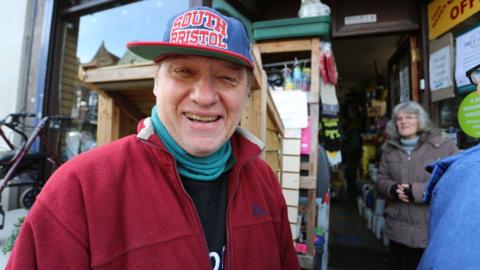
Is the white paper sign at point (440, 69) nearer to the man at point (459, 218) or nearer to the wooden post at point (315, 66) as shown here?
the wooden post at point (315, 66)

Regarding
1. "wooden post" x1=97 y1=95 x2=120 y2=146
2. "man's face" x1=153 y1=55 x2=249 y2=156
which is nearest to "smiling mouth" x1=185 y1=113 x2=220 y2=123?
"man's face" x1=153 y1=55 x2=249 y2=156

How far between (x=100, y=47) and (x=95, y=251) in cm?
443

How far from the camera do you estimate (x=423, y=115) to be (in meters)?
2.74

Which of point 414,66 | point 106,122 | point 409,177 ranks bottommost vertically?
point 409,177

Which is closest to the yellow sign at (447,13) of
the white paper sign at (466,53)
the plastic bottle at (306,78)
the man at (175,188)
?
the white paper sign at (466,53)

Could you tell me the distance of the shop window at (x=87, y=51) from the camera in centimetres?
412

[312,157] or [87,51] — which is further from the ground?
[87,51]

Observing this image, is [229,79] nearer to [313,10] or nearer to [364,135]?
[313,10]

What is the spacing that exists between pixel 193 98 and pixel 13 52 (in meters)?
4.84

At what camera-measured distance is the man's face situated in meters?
0.98

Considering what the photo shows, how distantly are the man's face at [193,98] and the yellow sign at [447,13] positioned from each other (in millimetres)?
3209

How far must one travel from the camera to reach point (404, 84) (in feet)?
13.6

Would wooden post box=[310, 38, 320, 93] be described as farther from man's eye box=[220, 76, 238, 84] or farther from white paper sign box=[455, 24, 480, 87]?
man's eye box=[220, 76, 238, 84]

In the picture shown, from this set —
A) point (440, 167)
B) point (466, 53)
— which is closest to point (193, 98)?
point (440, 167)
